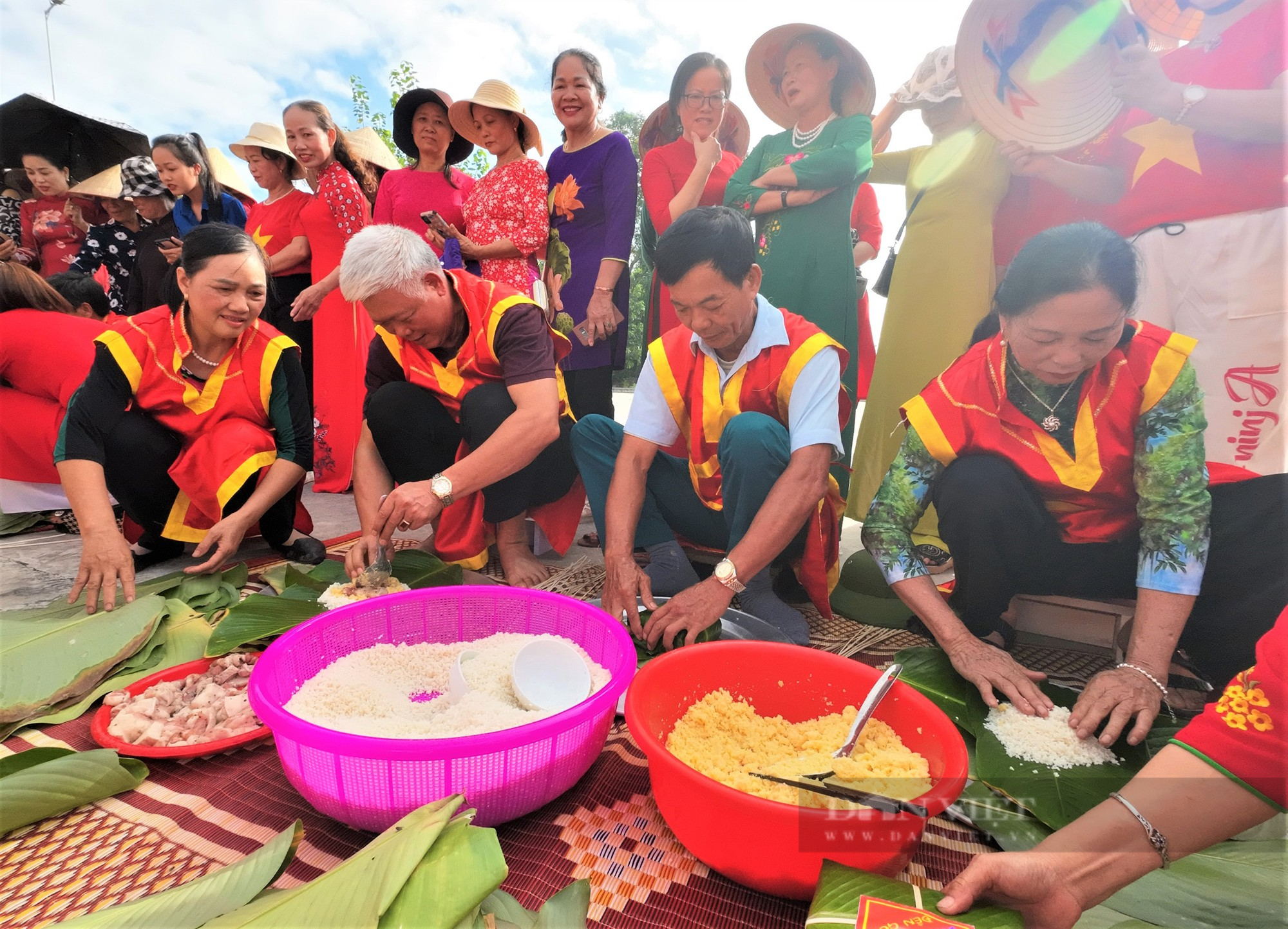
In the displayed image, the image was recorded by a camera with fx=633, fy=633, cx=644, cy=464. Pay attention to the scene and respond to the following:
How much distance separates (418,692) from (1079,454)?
1.17 metres

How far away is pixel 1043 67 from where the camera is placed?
0.94m

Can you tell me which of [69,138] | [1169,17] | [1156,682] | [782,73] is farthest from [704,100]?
[69,138]

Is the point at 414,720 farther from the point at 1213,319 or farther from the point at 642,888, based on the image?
the point at 1213,319

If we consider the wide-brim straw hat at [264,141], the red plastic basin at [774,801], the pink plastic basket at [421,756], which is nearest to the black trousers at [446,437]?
the pink plastic basket at [421,756]

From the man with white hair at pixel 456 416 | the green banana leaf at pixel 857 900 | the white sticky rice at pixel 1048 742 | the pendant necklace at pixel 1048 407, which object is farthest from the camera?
the man with white hair at pixel 456 416

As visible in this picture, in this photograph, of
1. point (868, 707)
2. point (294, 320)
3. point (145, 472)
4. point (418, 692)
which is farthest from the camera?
point (294, 320)

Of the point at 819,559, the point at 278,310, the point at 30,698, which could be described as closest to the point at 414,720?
the point at 30,698

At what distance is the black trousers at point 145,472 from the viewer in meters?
1.65

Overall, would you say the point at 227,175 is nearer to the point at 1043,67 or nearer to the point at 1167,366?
the point at 1043,67

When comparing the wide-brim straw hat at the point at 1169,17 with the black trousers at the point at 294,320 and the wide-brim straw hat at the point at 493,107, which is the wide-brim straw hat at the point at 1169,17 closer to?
the wide-brim straw hat at the point at 493,107

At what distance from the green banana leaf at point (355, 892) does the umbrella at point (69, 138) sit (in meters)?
3.07

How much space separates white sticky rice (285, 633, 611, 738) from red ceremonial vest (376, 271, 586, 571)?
Answer: 0.49m

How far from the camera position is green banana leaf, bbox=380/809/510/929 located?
0.58m

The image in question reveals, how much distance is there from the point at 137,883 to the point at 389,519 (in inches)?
29.3
